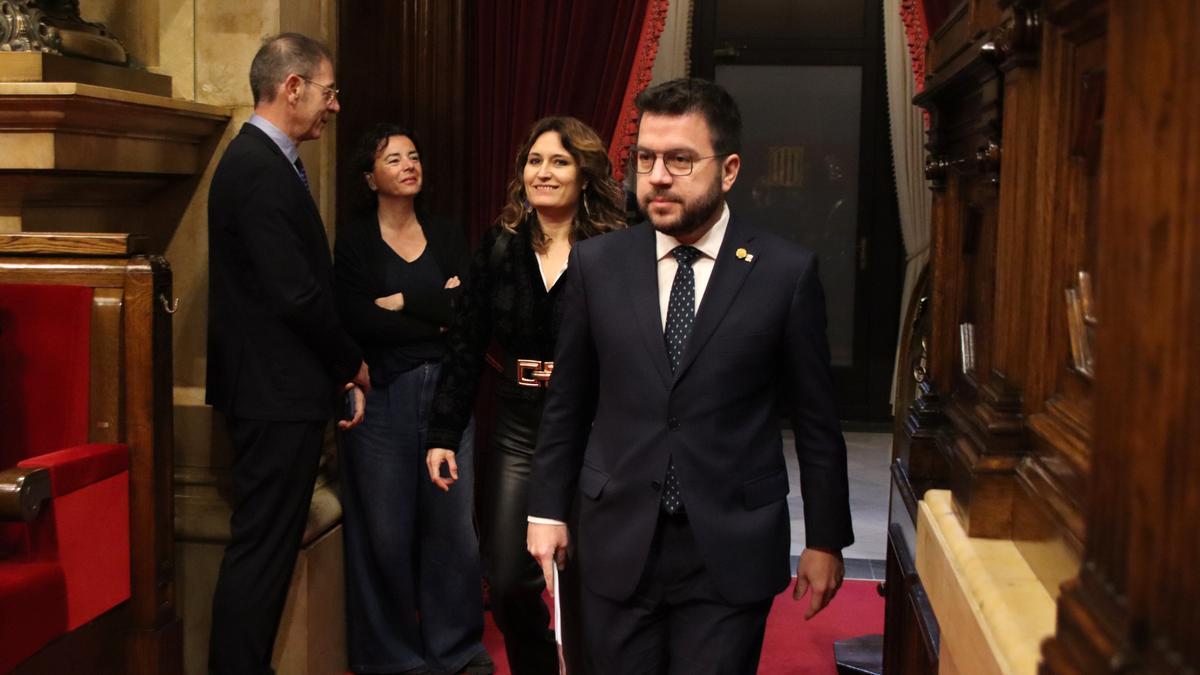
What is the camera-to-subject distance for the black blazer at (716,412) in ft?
8.24

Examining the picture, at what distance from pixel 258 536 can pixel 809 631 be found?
2146 millimetres

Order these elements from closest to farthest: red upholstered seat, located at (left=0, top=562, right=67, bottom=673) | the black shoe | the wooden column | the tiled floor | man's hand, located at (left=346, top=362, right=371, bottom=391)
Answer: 1. the wooden column
2. red upholstered seat, located at (left=0, top=562, right=67, bottom=673)
3. man's hand, located at (left=346, top=362, right=371, bottom=391)
4. the black shoe
5. the tiled floor

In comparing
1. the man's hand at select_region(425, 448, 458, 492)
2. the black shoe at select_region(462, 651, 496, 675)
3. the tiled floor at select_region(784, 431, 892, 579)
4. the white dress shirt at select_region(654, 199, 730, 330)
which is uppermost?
the white dress shirt at select_region(654, 199, 730, 330)

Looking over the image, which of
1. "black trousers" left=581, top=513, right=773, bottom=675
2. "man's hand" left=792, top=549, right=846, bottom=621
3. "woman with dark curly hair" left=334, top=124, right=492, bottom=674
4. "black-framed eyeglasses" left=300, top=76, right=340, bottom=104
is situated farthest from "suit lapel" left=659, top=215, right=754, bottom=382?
"woman with dark curly hair" left=334, top=124, right=492, bottom=674

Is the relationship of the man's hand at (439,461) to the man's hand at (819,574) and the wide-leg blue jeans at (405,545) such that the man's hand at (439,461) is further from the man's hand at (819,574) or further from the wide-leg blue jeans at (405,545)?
the man's hand at (819,574)

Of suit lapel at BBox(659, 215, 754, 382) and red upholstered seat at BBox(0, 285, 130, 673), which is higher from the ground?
suit lapel at BBox(659, 215, 754, 382)

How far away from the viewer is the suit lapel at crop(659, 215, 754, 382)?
253 cm

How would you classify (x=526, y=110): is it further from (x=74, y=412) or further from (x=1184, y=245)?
(x=1184, y=245)

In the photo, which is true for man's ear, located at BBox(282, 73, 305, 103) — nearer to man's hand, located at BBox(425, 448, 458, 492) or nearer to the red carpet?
man's hand, located at BBox(425, 448, 458, 492)

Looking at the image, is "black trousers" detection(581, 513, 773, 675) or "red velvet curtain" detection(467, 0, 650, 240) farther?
"red velvet curtain" detection(467, 0, 650, 240)

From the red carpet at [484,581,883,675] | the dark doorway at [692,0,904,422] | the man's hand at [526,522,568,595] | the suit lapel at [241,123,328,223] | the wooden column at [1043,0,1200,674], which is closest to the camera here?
the wooden column at [1043,0,1200,674]

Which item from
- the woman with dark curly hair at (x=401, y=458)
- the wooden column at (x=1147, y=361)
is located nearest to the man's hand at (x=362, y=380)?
the woman with dark curly hair at (x=401, y=458)

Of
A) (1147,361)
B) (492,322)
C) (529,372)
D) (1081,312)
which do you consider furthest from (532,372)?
(1147,361)

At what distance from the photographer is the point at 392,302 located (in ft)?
14.0
